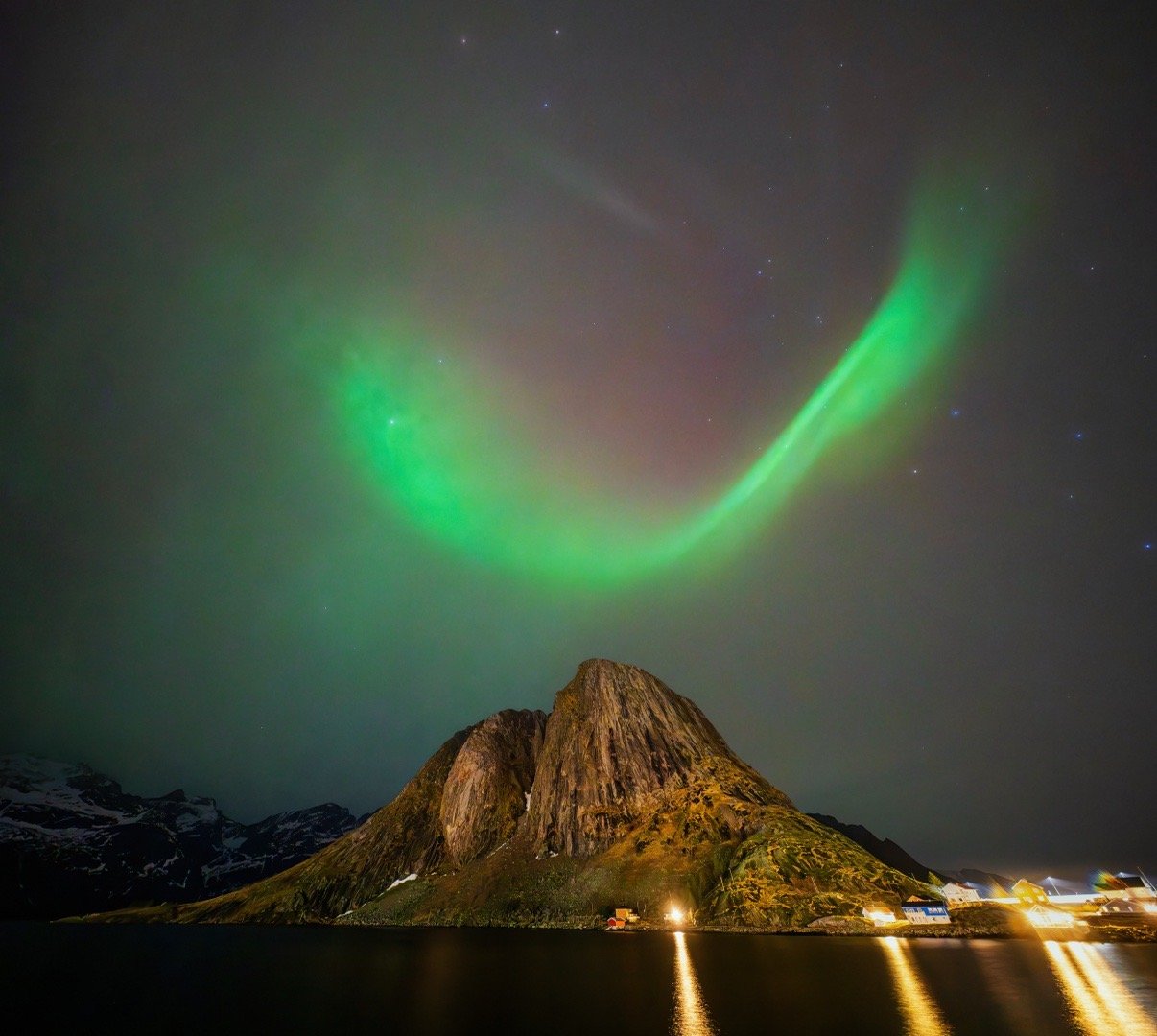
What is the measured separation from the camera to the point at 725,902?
125 m

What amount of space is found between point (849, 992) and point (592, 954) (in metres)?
41.9

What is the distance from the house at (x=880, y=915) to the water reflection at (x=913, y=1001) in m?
45.8

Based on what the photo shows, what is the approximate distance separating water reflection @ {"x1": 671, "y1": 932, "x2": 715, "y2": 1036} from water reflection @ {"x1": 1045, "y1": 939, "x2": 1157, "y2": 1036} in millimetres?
24442

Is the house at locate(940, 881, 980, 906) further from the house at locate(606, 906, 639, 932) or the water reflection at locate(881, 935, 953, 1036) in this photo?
the water reflection at locate(881, 935, 953, 1036)

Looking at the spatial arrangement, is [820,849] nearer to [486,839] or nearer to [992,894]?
[992,894]

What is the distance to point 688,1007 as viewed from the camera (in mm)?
42156

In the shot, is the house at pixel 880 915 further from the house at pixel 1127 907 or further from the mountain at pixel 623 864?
the house at pixel 1127 907

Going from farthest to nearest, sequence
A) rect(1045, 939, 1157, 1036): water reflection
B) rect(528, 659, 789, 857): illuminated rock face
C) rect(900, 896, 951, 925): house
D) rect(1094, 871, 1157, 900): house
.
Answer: rect(528, 659, 789, 857): illuminated rock face → rect(1094, 871, 1157, 900): house → rect(900, 896, 951, 925): house → rect(1045, 939, 1157, 1036): water reflection

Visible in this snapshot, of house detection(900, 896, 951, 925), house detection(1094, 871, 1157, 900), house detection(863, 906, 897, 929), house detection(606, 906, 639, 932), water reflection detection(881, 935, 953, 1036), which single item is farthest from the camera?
house detection(606, 906, 639, 932)

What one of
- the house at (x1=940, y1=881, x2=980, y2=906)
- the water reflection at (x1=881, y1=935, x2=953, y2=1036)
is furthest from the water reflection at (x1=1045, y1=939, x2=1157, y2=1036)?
the house at (x1=940, y1=881, x2=980, y2=906)

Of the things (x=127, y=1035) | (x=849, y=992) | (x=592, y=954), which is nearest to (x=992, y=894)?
(x=592, y=954)

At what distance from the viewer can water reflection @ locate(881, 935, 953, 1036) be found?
1395 inches

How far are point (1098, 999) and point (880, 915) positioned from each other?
252 ft

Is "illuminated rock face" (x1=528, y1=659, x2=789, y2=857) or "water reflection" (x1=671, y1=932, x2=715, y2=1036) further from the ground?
"illuminated rock face" (x1=528, y1=659, x2=789, y2=857)
